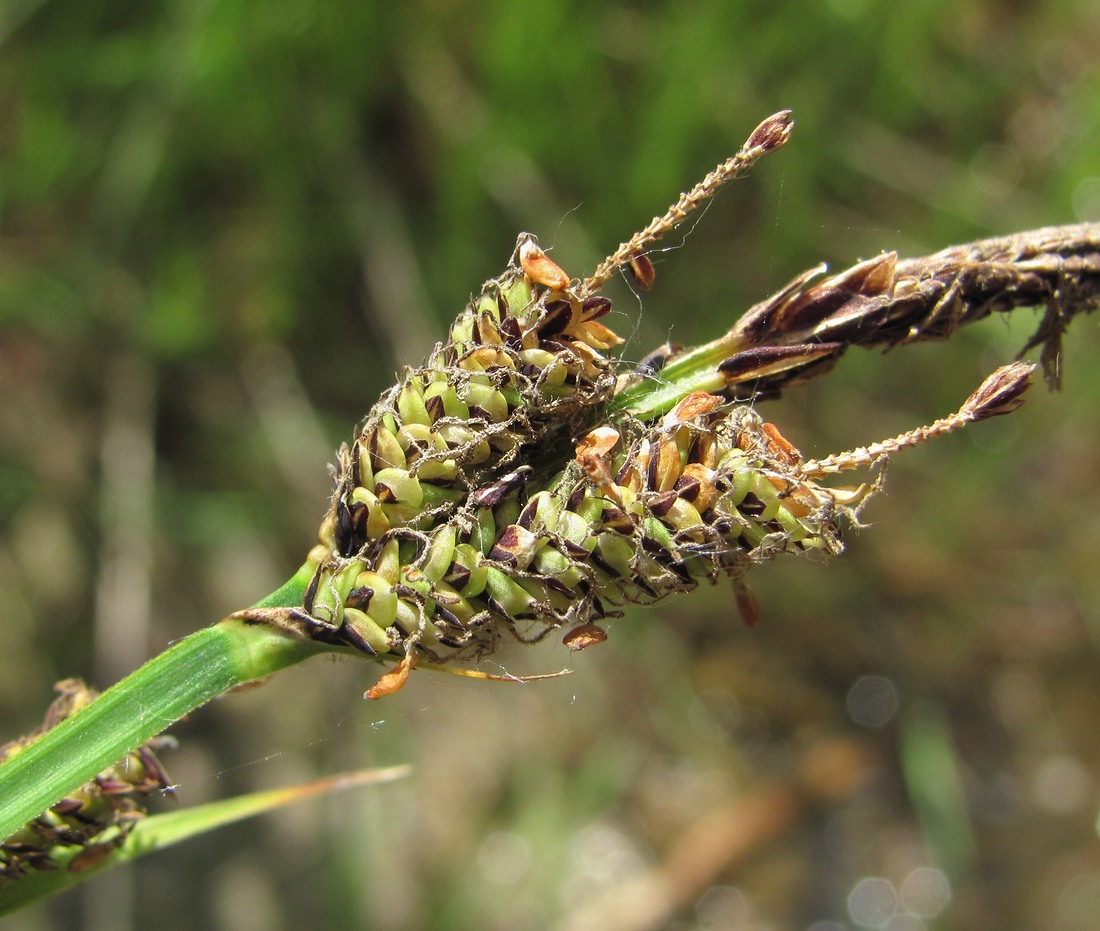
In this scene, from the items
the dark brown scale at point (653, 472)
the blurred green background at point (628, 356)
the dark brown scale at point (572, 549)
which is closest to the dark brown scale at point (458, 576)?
the dark brown scale at point (572, 549)

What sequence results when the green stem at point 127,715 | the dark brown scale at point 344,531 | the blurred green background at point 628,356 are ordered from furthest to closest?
the blurred green background at point 628,356 < the dark brown scale at point 344,531 < the green stem at point 127,715

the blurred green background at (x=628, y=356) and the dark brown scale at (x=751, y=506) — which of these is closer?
the dark brown scale at (x=751, y=506)

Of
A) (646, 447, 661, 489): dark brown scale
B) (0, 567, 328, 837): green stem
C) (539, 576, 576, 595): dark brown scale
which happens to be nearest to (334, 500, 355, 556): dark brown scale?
(0, 567, 328, 837): green stem

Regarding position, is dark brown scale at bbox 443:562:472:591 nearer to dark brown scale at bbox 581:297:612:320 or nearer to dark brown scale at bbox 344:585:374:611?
dark brown scale at bbox 344:585:374:611

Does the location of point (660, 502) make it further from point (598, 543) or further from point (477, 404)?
point (477, 404)

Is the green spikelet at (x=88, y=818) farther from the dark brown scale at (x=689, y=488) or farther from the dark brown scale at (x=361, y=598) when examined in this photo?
the dark brown scale at (x=689, y=488)

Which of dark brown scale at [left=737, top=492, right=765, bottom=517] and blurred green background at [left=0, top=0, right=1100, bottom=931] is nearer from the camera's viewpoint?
dark brown scale at [left=737, top=492, right=765, bottom=517]

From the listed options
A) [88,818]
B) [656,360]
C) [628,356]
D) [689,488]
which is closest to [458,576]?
[689,488]
